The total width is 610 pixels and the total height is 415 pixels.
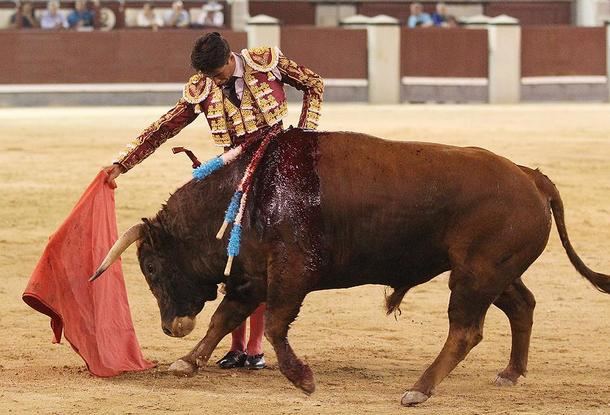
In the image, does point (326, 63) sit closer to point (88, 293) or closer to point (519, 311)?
point (88, 293)

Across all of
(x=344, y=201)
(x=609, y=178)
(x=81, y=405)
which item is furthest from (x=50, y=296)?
(x=609, y=178)

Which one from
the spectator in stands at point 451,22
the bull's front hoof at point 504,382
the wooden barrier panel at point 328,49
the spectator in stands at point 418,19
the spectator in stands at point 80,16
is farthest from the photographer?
the spectator in stands at point 451,22

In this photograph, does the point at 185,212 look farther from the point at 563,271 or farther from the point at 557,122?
the point at 557,122

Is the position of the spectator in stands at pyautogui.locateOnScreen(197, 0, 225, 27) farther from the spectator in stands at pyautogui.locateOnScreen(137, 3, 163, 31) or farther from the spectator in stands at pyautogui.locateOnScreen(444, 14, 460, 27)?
the spectator in stands at pyautogui.locateOnScreen(444, 14, 460, 27)

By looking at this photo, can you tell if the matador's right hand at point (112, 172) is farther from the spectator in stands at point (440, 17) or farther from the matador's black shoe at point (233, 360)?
the spectator in stands at point (440, 17)

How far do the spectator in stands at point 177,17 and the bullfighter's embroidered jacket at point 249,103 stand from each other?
15659 mm

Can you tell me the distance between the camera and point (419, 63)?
20781 millimetres

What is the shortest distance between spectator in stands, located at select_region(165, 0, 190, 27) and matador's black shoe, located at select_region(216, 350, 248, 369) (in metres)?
15.7

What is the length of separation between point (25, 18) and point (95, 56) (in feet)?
4.08

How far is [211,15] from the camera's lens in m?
21.5

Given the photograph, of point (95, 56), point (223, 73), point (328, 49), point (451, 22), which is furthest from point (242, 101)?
point (451, 22)

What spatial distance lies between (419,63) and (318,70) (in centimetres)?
164

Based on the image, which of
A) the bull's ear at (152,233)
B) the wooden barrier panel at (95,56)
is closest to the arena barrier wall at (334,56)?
the wooden barrier panel at (95,56)

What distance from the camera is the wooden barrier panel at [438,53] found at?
2078 cm
